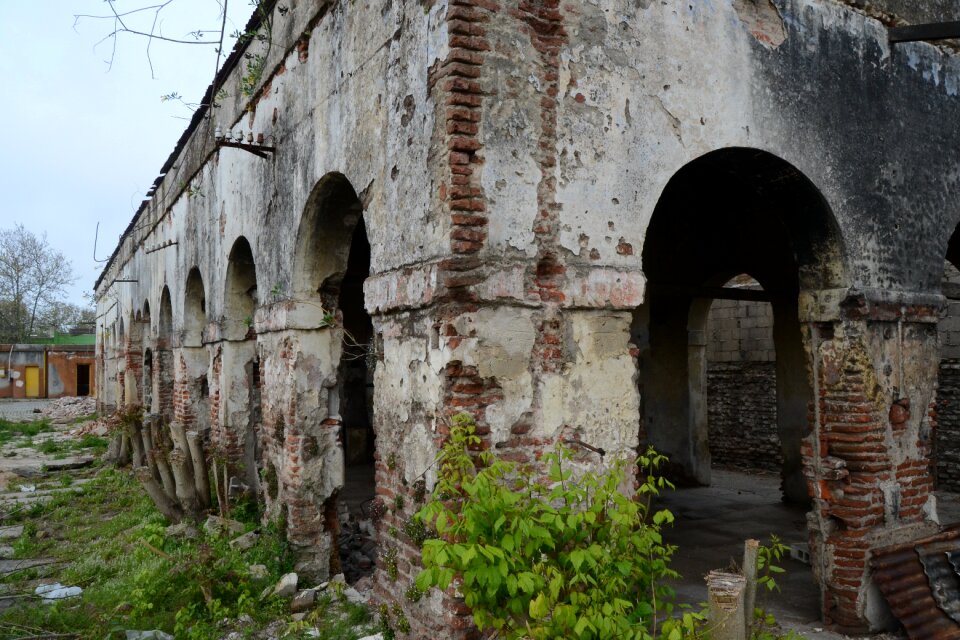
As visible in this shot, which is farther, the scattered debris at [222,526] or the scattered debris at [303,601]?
the scattered debris at [222,526]

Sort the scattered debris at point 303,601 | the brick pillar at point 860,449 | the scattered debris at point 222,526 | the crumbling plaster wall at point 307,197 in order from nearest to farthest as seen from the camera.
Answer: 1. the crumbling plaster wall at point 307,197
2. the brick pillar at point 860,449
3. the scattered debris at point 303,601
4. the scattered debris at point 222,526

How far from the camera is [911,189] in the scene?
572 cm

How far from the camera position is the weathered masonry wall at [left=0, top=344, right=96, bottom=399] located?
34406 mm

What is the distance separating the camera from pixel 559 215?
420cm

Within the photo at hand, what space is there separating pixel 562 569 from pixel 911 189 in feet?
13.9

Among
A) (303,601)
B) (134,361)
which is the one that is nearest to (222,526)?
(303,601)

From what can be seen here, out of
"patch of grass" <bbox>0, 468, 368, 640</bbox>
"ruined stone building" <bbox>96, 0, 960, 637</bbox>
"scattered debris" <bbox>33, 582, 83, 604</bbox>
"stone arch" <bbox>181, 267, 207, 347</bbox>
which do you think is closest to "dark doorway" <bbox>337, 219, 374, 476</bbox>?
"stone arch" <bbox>181, 267, 207, 347</bbox>

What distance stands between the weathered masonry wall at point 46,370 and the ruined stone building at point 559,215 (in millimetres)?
31883

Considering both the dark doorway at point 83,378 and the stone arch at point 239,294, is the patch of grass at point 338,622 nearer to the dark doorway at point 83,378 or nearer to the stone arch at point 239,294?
the stone arch at point 239,294

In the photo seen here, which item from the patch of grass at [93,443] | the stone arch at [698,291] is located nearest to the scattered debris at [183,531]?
the stone arch at [698,291]

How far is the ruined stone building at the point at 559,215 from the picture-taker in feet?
13.4

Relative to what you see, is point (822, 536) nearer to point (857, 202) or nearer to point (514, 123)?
point (857, 202)

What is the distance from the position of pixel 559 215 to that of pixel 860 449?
2.90 m

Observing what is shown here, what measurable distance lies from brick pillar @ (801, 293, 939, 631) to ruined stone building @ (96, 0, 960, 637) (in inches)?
0.8
